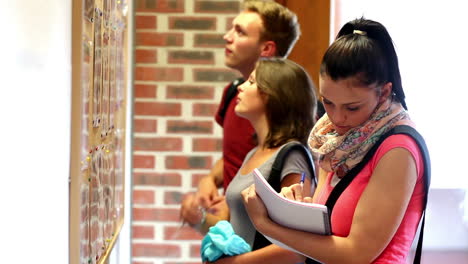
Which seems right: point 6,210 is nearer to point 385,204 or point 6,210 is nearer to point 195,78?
point 385,204

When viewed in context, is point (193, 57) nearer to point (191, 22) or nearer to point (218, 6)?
point (191, 22)

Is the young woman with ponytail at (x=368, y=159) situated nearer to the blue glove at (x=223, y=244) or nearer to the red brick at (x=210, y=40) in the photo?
the blue glove at (x=223, y=244)

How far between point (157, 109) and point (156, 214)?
1.63 feet

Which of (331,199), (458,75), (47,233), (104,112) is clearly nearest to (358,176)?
(331,199)

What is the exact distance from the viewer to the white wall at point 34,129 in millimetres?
1109

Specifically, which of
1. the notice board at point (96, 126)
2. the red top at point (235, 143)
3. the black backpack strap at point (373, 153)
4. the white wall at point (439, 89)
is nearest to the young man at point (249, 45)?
the red top at point (235, 143)

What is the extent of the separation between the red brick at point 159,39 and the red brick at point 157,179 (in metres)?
0.61

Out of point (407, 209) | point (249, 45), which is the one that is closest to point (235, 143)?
point (249, 45)

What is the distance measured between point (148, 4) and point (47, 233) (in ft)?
7.05

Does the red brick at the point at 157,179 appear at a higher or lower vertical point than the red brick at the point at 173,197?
higher

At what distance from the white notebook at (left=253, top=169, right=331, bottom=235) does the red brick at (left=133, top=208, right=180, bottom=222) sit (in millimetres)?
1941

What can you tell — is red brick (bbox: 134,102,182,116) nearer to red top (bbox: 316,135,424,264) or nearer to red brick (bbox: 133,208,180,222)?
red brick (bbox: 133,208,180,222)

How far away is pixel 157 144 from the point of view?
3.52 m

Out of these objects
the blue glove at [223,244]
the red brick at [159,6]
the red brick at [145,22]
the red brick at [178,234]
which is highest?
the red brick at [159,6]
